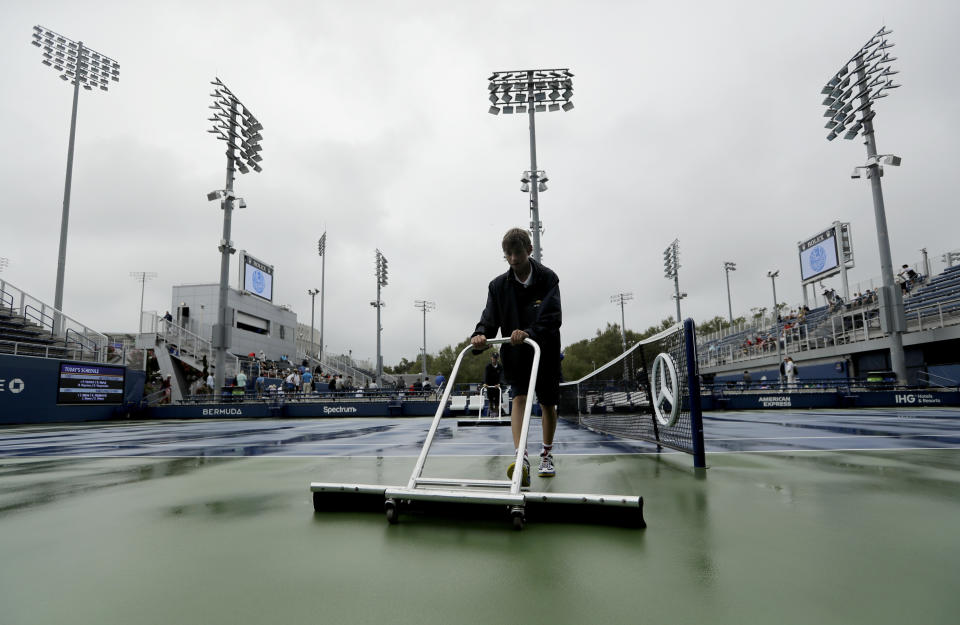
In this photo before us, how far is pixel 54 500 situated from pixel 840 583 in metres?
4.29

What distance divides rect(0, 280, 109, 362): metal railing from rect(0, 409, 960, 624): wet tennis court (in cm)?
2197

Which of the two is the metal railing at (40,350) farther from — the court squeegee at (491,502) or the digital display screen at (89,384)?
the court squeegee at (491,502)

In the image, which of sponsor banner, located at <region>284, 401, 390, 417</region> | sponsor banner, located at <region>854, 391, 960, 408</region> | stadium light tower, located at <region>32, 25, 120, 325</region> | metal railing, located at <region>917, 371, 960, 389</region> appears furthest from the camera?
stadium light tower, located at <region>32, 25, 120, 325</region>

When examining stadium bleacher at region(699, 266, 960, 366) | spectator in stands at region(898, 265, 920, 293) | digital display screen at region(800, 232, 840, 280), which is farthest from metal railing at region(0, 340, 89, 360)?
digital display screen at region(800, 232, 840, 280)

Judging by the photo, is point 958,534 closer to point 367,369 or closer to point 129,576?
point 129,576

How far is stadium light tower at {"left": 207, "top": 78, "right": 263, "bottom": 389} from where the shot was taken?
746 inches

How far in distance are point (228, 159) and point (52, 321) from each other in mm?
10781

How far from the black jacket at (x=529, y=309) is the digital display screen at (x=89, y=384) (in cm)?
2180

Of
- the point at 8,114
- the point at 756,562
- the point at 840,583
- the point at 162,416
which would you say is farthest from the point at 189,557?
the point at 8,114

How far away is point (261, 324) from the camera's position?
162 ft

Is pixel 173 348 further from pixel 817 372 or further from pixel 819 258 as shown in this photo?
pixel 819 258

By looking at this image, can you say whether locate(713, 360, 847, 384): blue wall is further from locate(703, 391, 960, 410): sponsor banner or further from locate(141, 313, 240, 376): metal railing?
locate(141, 313, 240, 376): metal railing

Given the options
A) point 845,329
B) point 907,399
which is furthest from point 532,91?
point 845,329

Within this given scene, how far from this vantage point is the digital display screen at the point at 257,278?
36562mm
